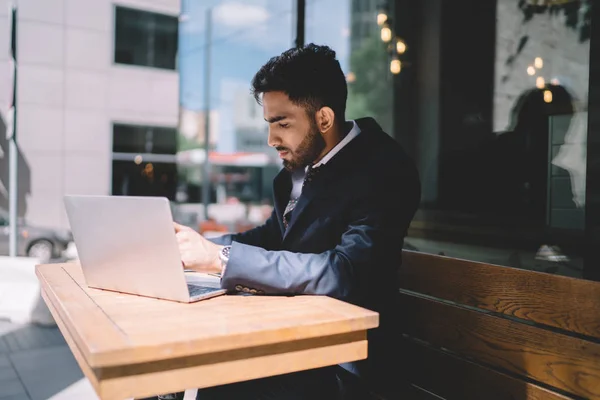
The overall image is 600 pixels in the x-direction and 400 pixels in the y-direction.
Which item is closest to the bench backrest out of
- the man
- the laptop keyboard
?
the man

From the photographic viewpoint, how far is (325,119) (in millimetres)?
1493

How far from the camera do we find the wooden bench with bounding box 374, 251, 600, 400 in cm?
118

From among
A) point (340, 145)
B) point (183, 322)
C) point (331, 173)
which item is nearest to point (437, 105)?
point (340, 145)

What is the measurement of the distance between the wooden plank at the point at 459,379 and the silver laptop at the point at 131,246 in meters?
0.73

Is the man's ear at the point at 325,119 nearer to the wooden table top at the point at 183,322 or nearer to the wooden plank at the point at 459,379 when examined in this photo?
the wooden table top at the point at 183,322

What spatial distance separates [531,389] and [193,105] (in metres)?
18.7

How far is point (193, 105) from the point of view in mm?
18953

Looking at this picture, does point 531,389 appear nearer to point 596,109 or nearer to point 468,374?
point 468,374

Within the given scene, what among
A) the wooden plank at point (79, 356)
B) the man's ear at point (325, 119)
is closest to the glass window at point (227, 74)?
the man's ear at point (325, 119)

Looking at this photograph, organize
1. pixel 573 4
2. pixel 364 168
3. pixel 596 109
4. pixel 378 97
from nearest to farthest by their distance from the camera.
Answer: pixel 364 168 → pixel 596 109 → pixel 573 4 → pixel 378 97

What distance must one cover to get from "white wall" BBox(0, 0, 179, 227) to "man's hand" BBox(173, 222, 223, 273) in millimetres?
8904

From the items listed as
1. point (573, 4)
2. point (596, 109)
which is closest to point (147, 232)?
point (596, 109)

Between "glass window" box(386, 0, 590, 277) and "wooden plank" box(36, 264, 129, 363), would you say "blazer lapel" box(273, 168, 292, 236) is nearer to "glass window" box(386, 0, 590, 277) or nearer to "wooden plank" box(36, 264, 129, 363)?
"wooden plank" box(36, 264, 129, 363)

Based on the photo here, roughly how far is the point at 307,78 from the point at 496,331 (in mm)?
891
